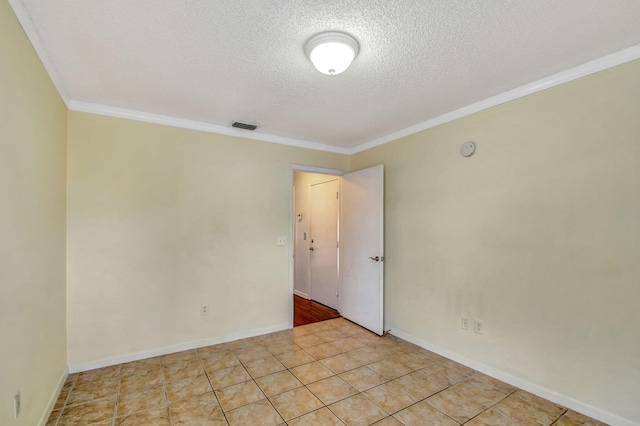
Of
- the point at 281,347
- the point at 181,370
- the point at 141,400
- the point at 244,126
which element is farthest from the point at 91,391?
the point at 244,126

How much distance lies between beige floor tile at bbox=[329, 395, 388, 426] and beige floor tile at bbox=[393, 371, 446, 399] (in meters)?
0.38

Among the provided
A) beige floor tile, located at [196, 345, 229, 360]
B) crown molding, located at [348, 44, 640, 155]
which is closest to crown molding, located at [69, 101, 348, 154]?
crown molding, located at [348, 44, 640, 155]

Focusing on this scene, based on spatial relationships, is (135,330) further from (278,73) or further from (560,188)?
(560,188)

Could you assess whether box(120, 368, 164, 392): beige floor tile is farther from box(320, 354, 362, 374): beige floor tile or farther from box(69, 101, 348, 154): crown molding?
box(69, 101, 348, 154): crown molding

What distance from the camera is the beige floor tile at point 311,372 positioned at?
248 centimetres

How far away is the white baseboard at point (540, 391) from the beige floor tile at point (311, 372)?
1.16 m

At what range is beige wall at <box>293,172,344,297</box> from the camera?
16.8ft

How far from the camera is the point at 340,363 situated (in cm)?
275

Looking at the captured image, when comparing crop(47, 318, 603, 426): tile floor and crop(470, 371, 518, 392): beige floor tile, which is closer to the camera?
crop(47, 318, 603, 426): tile floor

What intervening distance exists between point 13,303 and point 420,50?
2.69 m

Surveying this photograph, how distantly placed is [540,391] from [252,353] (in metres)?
2.50

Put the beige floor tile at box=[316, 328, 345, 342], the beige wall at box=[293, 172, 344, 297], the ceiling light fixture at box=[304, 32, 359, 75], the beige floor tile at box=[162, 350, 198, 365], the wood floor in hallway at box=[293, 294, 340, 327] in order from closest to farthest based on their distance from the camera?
the ceiling light fixture at box=[304, 32, 359, 75]
the beige floor tile at box=[162, 350, 198, 365]
the beige floor tile at box=[316, 328, 345, 342]
the wood floor in hallway at box=[293, 294, 340, 327]
the beige wall at box=[293, 172, 344, 297]

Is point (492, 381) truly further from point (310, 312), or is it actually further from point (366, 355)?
point (310, 312)

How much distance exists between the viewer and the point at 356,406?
210cm
